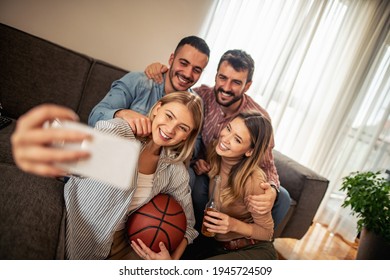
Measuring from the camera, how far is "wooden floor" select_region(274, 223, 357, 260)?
142cm

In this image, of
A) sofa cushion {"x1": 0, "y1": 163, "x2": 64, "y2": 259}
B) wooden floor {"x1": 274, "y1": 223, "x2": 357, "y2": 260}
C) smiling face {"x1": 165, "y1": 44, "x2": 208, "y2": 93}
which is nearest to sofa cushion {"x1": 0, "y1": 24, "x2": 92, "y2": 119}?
sofa cushion {"x1": 0, "y1": 163, "x2": 64, "y2": 259}

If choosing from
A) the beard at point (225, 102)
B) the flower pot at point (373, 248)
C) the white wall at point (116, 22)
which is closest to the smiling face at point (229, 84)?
the beard at point (225, 102)

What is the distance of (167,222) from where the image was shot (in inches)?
28.9

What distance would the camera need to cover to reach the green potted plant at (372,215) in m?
1.13

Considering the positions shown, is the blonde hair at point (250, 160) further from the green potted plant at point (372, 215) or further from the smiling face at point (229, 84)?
the green potted plant at point (372, 215)

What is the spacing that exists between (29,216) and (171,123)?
0.35 meters

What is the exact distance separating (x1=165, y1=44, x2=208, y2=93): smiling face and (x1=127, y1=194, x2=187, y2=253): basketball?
325 millimetres

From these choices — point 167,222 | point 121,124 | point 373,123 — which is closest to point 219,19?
point 121,124

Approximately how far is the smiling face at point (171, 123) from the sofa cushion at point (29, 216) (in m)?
0.28

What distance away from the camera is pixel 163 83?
83cm

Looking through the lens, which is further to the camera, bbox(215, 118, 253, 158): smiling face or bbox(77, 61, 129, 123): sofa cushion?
bbox(77, 61, 129, 123): sofa cushion

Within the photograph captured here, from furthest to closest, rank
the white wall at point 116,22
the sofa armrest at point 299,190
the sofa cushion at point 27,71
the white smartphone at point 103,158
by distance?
the sofa armrest at point 299,190
the white wall at point 116,22
the sofa cushion at point 27,71
the white smartphone at point 103,158

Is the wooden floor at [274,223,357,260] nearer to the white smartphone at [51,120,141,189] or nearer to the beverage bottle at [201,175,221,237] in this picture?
the beverage bottle at [201,175,221,237]

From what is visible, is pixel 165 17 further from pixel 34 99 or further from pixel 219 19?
pixel 34 99
